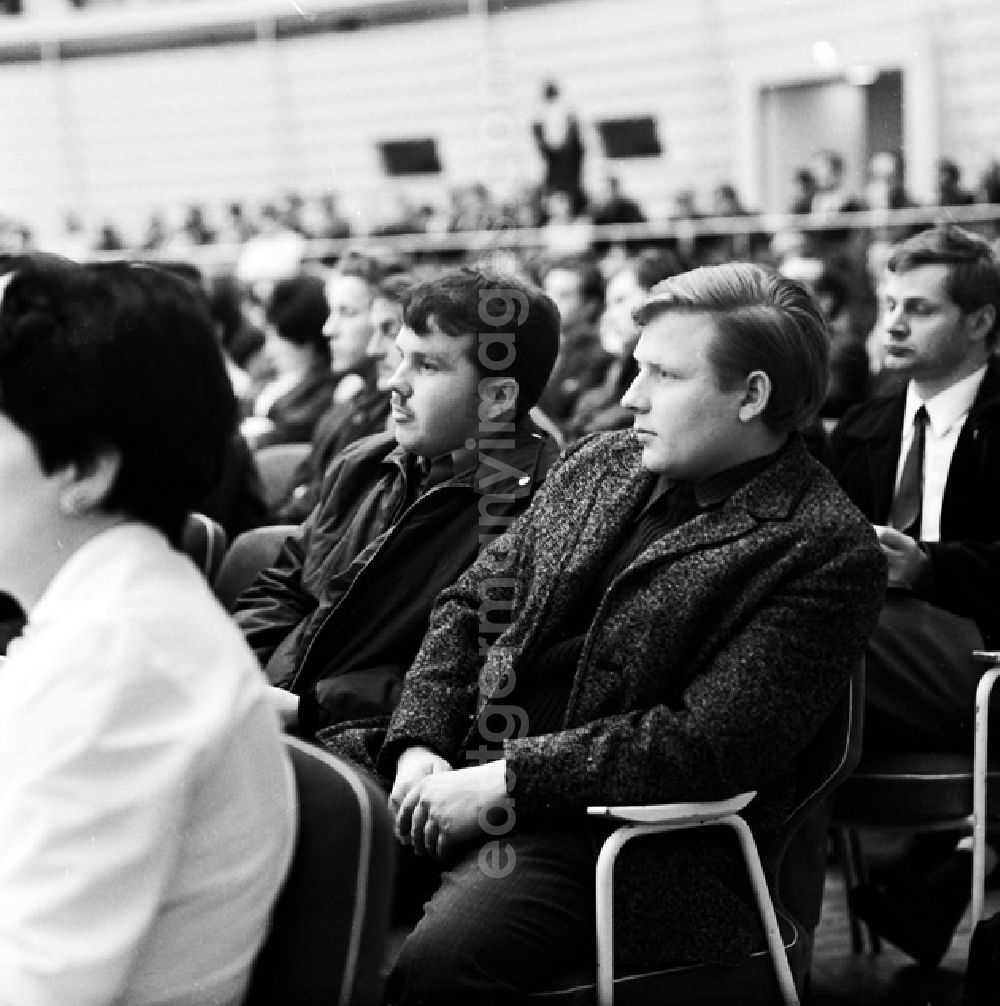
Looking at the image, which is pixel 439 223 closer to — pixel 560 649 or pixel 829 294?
pixel 829 294

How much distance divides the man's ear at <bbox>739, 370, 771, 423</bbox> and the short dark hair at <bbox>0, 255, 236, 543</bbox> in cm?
102

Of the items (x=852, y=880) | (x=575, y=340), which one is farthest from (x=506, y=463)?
(x=575, y=340)

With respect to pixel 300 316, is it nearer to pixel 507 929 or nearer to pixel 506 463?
pixel 506 463

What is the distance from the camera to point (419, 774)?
206 centimetres

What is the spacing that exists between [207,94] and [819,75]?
28.9 ft

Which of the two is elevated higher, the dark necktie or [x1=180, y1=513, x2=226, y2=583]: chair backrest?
the dark necktie

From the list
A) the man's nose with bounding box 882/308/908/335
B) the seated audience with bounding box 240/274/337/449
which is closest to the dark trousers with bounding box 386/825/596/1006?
the man's nose with bounding box 882/308/908/335

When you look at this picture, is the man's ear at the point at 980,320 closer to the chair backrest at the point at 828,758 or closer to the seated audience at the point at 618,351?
the seated audience at the point at 618,351

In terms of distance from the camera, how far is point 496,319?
8.34 feet

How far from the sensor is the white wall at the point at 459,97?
15.1 meters

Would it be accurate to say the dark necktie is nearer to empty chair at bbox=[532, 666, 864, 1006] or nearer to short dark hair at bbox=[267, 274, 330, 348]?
empty chair at bbox=[532, 666, 864, 1006]

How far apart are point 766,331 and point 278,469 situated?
2.19 m

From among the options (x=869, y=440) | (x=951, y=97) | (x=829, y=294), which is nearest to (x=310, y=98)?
(x=951, y=97)

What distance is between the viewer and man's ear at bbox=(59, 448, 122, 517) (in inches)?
45.1
